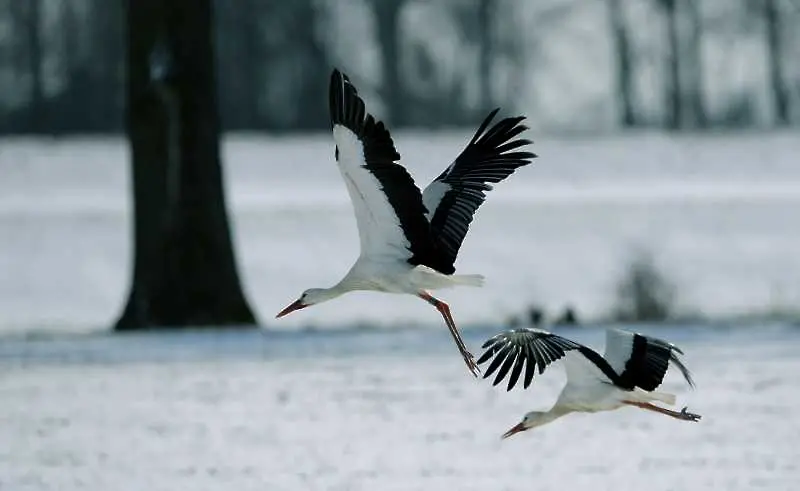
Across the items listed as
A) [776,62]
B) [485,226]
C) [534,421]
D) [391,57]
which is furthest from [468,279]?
[776,62]

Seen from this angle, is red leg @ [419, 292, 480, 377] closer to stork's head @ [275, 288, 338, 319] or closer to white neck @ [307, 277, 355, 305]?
white neck @ [307, 277, 355, 305]

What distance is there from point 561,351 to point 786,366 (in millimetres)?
5666

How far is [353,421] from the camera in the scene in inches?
477

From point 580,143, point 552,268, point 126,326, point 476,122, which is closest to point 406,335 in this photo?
point 126,326

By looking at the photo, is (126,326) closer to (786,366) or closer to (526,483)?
(786,366)

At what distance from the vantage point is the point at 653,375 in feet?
30.5

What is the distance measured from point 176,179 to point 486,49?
78.7 ft

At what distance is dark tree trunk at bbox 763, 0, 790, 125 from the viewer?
36.2 meters

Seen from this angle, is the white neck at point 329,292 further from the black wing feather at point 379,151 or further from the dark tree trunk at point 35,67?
the dark tree trunk at point 35,67

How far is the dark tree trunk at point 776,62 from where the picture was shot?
36250mm

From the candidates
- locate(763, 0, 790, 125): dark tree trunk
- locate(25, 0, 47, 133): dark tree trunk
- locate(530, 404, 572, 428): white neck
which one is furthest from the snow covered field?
locate(530, 404, 572, 428): white neck

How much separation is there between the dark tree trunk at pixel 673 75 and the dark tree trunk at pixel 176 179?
1838 centimetres

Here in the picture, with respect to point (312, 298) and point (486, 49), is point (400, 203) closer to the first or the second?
point (312, 298)

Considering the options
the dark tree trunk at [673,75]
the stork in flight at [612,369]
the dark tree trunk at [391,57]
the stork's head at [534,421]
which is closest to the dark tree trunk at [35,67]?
the dark tree trunk at [391,57]
